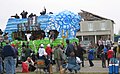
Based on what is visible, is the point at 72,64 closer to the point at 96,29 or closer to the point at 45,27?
the point at 45,27

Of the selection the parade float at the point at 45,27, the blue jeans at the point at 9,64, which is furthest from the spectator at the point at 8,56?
the parade float at the point at 45,27

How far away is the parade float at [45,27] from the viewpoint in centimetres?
3191

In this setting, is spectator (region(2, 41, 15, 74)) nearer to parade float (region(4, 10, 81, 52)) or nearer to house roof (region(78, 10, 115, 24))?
parade float (region(4, 10, 81, 52))

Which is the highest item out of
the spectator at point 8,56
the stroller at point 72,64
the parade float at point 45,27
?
the parade float at point 45,27

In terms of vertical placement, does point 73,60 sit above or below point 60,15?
below

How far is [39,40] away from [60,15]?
13.0ft

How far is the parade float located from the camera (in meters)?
31.9

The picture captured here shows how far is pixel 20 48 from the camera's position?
2953cm

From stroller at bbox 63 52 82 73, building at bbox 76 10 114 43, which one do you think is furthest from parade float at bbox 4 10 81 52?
building at bbox 76 10 114 43

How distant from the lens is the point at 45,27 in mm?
32125

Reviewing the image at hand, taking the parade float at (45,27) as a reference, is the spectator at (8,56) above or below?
below

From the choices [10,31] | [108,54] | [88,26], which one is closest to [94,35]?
[88,26]

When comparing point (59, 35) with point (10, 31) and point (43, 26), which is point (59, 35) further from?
point (10, 31)

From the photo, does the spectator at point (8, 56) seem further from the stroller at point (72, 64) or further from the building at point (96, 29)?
the building at point (96, 29)
